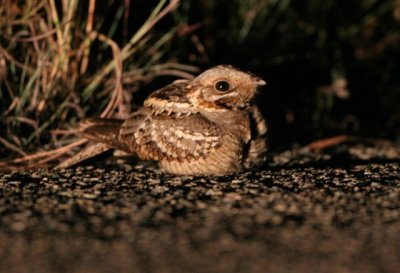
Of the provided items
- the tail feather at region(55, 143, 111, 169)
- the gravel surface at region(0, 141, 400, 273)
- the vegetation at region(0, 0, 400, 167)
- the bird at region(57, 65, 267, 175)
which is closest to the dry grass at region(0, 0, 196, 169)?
the vegetation at region(0, 0, 400, 167)

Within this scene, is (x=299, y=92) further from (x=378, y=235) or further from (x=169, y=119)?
(x=378, y=235)

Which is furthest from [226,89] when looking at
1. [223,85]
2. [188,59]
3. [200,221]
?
[188,59]

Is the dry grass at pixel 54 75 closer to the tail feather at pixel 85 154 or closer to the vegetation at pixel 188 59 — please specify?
the vegetation at pixel 188 59

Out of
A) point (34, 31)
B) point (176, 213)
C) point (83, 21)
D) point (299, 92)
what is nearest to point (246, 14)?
point (299, 92)

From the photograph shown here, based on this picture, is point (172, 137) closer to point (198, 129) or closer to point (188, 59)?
point (198, 129)

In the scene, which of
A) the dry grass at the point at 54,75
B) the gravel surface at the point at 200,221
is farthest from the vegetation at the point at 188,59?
the gravel surface at the point at 200,221
